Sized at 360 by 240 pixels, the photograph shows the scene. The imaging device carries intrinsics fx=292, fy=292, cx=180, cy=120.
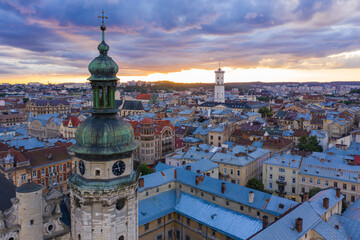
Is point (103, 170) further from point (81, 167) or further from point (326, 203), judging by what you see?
point (326, 203)

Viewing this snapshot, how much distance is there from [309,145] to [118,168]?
6940cm

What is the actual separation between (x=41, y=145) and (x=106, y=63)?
57.1 metres

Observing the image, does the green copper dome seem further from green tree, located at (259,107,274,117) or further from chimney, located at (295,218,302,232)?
green tree, located at (259,107,274,117)

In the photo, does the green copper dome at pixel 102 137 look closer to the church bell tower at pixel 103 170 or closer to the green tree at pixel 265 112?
the church bell tower at pixel 103 170

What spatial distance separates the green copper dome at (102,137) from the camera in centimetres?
1639

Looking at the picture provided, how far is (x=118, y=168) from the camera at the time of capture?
1720 centimetres

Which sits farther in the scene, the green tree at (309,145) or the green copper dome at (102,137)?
the green tree at (309,145)

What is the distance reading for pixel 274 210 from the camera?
34.9 meters

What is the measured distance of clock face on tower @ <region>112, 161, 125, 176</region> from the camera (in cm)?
1709

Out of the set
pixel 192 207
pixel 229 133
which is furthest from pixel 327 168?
pixel 229 133

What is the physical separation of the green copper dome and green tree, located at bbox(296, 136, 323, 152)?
68653 mm

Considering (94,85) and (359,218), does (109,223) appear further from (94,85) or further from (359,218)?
(359,218)

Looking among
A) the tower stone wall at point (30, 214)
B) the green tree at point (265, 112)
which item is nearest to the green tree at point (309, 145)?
the tower stone wall at point (30, 214)

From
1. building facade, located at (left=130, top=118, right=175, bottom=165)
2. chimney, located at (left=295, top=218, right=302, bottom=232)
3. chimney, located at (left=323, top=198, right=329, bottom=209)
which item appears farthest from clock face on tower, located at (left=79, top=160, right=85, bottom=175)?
building facade, located at (left=130, top=118, right=175, bottom=165)
